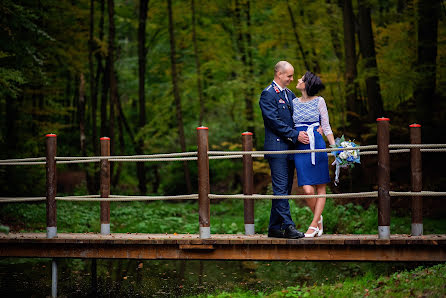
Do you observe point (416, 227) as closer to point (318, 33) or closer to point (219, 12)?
point (318, 33)

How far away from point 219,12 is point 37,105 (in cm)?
776

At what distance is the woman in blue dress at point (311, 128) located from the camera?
636 centimetres

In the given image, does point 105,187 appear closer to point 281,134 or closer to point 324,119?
point 281,134

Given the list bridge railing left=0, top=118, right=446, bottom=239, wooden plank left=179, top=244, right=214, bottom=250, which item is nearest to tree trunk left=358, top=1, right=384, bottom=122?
bridge railing left=0, top=118, right=446, bottom=239

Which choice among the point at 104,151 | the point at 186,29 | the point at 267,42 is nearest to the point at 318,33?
the point at 267,42

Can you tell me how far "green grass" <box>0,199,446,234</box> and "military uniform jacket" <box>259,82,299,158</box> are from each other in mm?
5648

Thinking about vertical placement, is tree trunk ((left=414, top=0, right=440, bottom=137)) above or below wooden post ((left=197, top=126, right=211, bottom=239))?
above

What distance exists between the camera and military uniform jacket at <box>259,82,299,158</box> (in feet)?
20.7

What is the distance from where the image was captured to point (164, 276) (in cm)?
1033

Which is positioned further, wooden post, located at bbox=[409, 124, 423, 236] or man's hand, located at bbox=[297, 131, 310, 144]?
wooden post, located at bbox=[409, 124, 423, 236]

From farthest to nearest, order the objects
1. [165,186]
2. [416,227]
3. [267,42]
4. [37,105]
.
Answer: [165,186] < [37,105] < [267,42] < [416,227]

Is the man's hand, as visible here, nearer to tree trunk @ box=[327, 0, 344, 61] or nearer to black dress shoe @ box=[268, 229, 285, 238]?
black dress shoe @ box=[268, 229, 285, 238]

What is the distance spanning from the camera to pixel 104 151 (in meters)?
7.53

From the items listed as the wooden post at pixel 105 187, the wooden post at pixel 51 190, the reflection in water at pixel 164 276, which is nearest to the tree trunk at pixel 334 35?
the reflection in water at pixel 164 276
